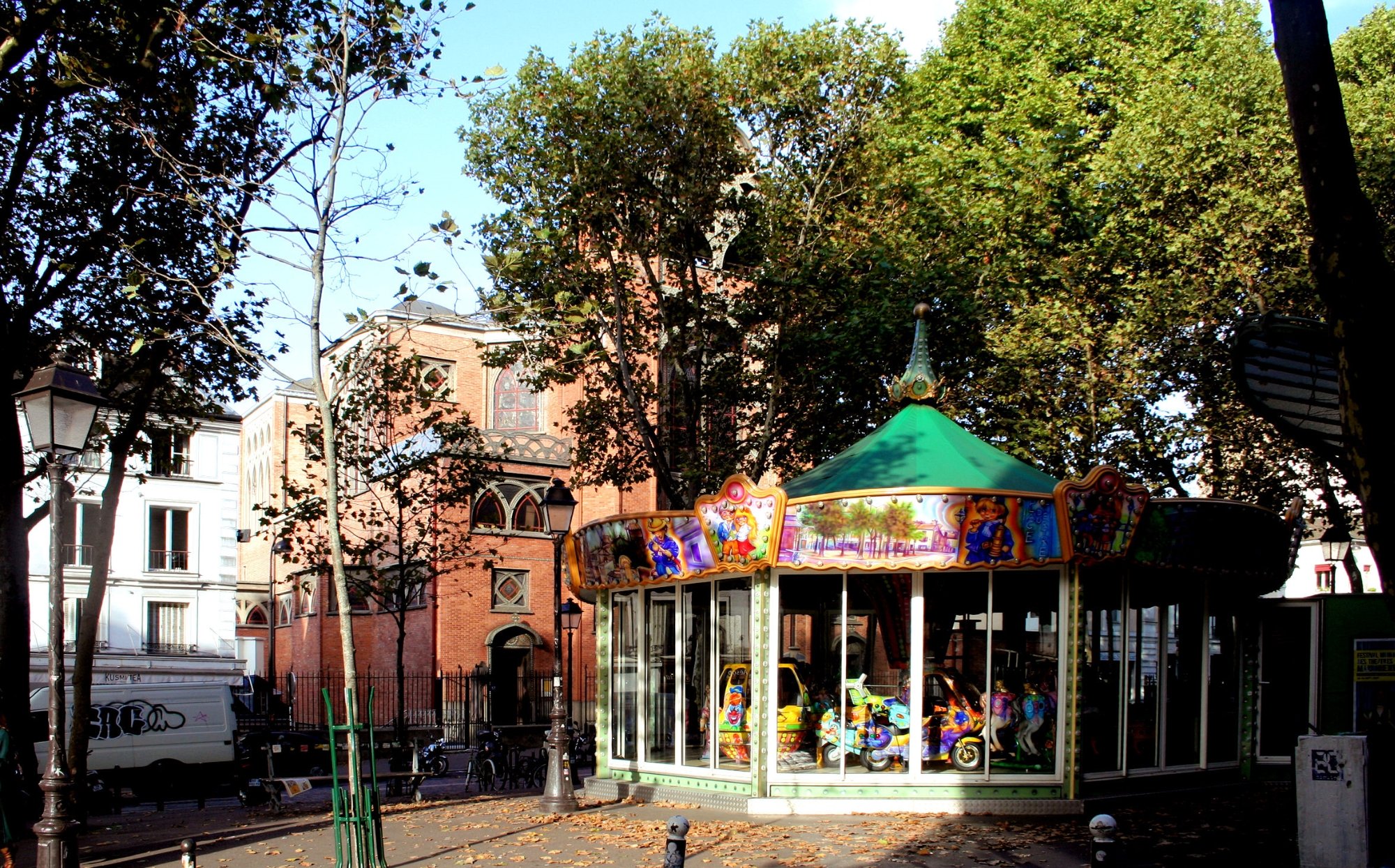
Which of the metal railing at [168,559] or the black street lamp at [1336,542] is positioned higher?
the black street lamp at [1336,542]

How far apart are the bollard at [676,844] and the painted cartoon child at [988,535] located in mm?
7036

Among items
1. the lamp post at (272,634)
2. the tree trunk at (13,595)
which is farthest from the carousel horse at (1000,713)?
the lamp post at (272,634)

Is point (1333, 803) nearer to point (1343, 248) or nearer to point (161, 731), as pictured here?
point (1343, 248)

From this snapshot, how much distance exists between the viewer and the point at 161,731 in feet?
80.7

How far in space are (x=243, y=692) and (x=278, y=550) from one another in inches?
552

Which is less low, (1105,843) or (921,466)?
(921,466)

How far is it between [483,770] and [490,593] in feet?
43.2

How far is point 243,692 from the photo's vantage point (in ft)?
141

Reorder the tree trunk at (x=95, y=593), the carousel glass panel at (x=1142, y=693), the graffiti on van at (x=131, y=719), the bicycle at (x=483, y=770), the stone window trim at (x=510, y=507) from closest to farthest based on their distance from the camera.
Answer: the carousel glass panel at (x=1142, y=693) → the tree trunk at (x=95, y=593) → the bicycle at (x=483, y=770) → the graffiti on van at (x=131, y=719) → the stone window trim at (x=510, y=507)

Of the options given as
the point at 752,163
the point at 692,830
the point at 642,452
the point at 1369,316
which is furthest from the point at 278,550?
the point at 1369,316

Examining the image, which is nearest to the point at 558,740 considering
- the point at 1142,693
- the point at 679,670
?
the point at 679,670

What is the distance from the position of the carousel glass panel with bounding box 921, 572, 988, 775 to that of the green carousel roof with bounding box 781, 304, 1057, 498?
1.23 m

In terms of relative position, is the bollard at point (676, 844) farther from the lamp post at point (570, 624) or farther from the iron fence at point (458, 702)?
the iron fence at point (458, 702)

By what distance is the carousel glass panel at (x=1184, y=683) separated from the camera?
1642 cm
